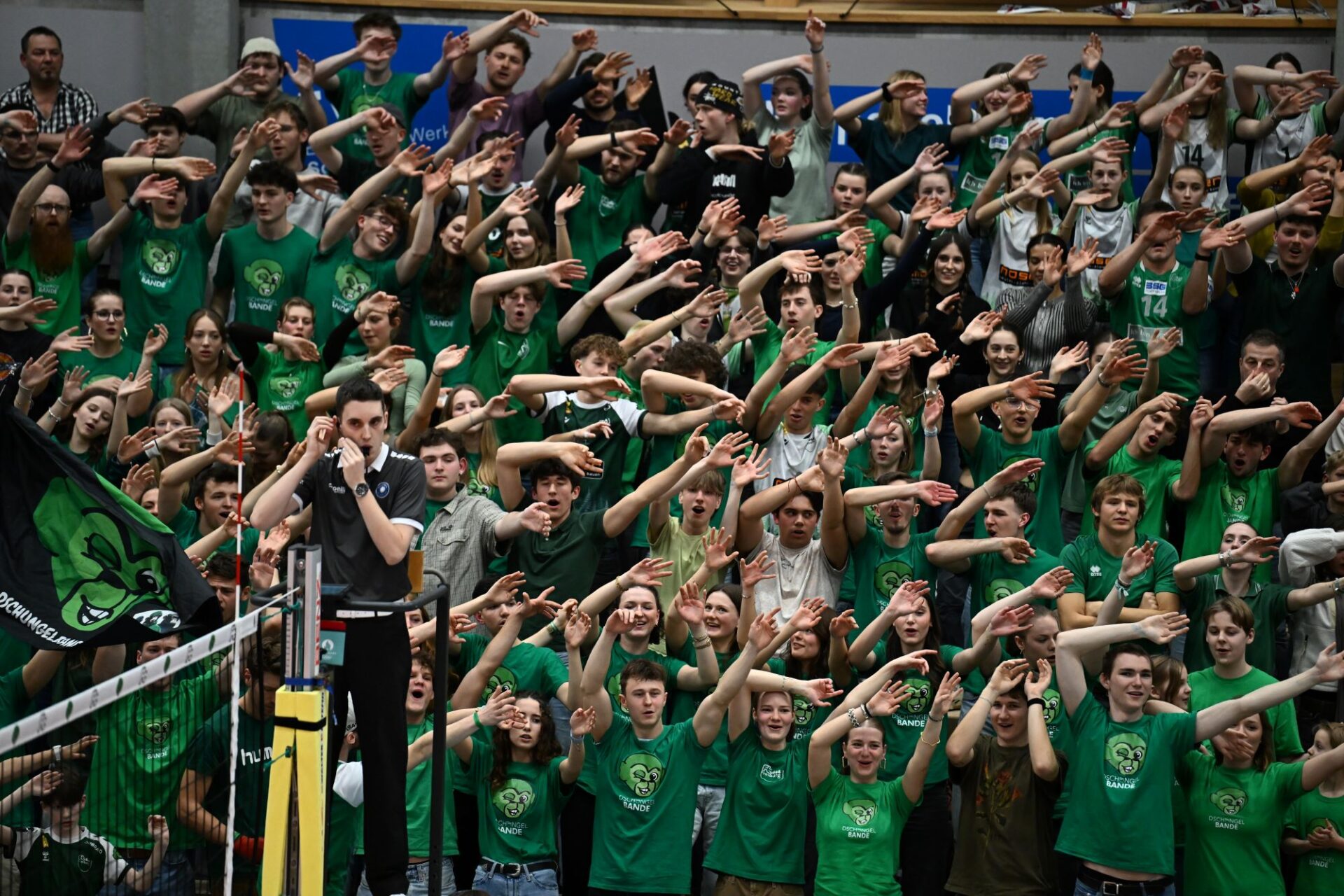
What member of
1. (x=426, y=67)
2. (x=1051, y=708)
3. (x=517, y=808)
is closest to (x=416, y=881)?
(x=517, y=808)

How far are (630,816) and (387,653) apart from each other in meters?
3.02

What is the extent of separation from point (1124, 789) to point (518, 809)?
11.6 feet

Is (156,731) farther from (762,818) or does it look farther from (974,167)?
(974,167)

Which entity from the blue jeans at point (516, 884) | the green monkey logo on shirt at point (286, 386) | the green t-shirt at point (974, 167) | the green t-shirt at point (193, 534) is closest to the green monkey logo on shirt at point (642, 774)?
the blue jeans at point (516, 884)

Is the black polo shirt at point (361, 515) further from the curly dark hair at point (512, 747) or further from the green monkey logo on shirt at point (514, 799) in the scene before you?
the green monkey logo on shirt at point (514, 799)

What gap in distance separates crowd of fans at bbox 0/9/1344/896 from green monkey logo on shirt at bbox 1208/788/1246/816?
0.03 metres

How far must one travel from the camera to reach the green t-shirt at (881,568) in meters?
11.8

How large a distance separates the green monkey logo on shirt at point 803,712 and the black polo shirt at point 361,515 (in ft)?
11.4

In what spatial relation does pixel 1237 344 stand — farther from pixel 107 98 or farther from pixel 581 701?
pixel 107 98

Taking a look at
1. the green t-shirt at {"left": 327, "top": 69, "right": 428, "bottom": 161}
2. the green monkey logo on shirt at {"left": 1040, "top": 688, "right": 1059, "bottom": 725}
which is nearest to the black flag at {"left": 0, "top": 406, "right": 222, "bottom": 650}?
the green monkey logo on shirt at {"left": 1040, "top": 688, "right": 1059, "bottom": 725}

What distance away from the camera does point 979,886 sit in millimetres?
10594

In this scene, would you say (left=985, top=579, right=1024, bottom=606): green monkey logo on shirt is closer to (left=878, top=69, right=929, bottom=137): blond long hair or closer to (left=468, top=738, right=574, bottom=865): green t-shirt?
(left=468, top=738, right=574, bottom=865): green t-shirt

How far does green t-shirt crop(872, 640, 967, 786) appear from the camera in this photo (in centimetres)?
1117

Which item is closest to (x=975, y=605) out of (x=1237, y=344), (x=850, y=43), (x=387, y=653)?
(x=1237, y=344)
